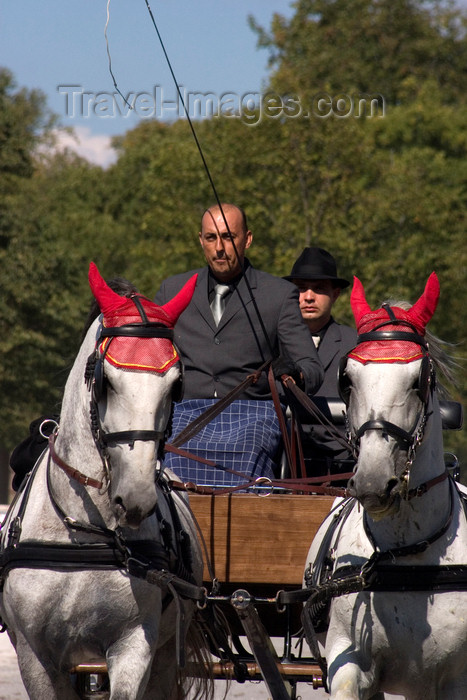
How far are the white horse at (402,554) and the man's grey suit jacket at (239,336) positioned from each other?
1705 millimetres

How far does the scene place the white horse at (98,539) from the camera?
14.4 ft

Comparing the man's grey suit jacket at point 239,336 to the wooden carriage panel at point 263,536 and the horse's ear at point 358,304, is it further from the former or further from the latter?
the horse's ear at point 358,304

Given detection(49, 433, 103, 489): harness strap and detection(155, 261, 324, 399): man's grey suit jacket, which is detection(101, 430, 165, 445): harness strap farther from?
detection(155, 261, 324, 399): man's grey suit jacket

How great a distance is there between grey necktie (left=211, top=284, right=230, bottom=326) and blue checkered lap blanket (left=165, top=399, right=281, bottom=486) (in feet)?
1.82

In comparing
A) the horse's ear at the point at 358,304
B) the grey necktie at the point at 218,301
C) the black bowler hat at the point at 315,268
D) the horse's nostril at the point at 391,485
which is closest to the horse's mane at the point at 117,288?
the horse's ear at the point at 358,304

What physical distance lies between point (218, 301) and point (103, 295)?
2030 mm

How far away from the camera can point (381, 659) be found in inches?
179

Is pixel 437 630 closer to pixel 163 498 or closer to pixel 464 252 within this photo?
pixel 163 498

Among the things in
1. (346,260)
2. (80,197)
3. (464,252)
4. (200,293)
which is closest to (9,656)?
(200,293)

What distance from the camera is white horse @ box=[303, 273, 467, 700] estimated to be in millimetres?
4320

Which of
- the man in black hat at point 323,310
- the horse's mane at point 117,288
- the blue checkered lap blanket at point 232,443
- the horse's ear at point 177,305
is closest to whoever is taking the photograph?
the horse's ear at point 177,305

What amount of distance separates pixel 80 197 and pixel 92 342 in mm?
35365

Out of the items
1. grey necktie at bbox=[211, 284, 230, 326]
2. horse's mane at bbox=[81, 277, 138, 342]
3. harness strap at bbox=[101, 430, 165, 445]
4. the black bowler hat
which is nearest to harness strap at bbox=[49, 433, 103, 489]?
harness strap at bbox=[101, 430, 165, 445]

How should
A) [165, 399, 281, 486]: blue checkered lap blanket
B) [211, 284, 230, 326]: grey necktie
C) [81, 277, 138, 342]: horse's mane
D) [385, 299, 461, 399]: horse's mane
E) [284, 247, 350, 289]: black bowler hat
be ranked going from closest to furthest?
[81, 277, 138, 342]: horse's mane → [385, 299, 461, 399]: horse's mane → [165, 399, 281, 486]: blue checkered lap blanket → [211, 284, 230, 326]: grey necktie → [284, 247, 350, 289]: black bowler hat
